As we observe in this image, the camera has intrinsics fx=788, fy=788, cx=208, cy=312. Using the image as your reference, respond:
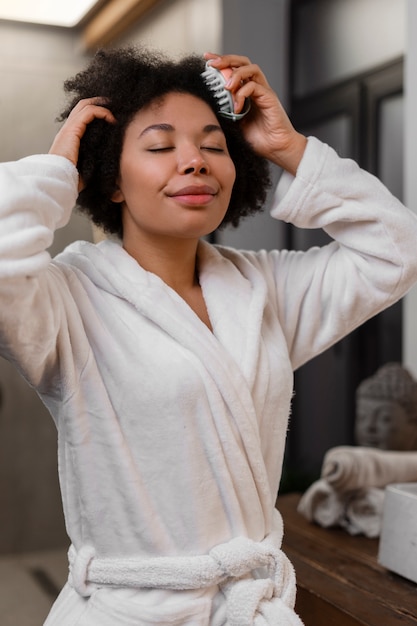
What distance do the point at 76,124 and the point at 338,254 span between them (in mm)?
442

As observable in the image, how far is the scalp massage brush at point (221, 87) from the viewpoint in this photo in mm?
1112

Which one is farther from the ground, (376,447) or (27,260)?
(27,260)

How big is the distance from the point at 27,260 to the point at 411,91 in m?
1.48

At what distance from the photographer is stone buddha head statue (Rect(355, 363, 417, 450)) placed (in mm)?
1972

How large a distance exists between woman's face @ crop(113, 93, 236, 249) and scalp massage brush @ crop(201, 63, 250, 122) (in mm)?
29

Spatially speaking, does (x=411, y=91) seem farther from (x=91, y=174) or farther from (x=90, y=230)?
(x=91, y=174)

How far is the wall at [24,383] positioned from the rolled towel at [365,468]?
63 centimetres

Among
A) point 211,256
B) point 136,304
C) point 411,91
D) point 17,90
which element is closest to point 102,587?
point 136,304

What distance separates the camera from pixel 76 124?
1.05 m

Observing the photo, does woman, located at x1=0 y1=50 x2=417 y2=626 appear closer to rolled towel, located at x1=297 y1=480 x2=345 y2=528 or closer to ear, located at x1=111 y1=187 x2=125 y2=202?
ear, located at x1=111 y1=187 x2=125 y2=202

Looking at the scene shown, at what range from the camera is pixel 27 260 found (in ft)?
2.92

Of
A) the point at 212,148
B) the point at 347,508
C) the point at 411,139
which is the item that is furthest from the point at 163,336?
the point at 411,139

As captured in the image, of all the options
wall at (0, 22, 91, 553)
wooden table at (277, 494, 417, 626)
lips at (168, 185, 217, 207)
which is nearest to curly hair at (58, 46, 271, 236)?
lips at (168, 185, 217, 207)

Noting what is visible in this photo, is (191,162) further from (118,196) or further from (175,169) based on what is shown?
(118,196)
